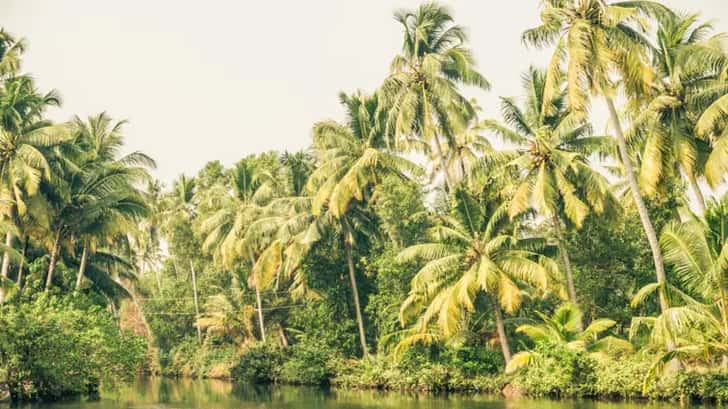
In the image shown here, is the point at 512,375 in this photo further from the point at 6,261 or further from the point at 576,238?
the point at 6,261

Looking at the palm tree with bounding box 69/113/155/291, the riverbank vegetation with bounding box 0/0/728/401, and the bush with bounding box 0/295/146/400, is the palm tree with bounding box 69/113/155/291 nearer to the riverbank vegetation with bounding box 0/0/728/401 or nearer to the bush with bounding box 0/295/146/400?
the riverbank vegetation with bounding box 0/0/728/401

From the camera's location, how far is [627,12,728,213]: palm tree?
59.4 ft

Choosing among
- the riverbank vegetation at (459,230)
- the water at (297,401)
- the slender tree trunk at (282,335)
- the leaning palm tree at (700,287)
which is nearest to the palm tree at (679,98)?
the riverbank vegetation at (459,230)

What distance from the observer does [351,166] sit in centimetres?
2798

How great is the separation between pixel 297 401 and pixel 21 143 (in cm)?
1258

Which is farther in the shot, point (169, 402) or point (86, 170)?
point (86, 170)

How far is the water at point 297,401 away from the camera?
18656 millimetres

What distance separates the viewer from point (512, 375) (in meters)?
22.1

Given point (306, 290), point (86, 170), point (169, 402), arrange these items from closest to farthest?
1. point (169, 402)
2. point (86, 170)
3. point (306, 290)

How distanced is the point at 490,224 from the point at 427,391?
21.0ft

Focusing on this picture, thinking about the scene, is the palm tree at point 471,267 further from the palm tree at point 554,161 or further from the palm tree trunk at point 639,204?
the palm tree trunk at point 639,204

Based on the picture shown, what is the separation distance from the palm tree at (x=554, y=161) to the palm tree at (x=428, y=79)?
7.71 feet

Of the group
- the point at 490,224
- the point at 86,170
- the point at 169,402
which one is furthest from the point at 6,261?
the point at 490,224

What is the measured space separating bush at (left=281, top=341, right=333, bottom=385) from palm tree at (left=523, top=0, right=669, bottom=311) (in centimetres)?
1540
